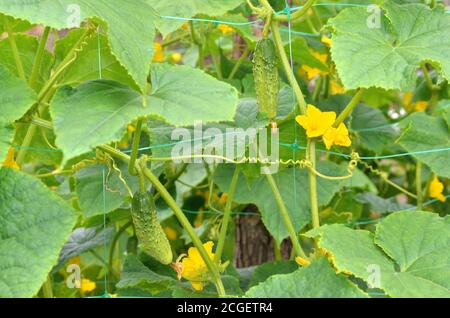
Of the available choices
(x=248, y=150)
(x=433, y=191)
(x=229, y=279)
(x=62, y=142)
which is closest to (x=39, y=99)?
(x=62, y=142)

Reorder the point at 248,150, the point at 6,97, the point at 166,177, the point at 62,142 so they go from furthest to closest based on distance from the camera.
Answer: the point at 166,177 → the point at 248,150 → the point at 6,97 → the point at 62,142

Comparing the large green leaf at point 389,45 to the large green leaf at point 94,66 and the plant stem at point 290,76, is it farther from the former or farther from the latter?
the large green leaf at point 94,66

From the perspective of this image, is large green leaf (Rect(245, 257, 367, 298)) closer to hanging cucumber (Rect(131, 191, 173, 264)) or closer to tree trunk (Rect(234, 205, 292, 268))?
hanging cucumber (Rect(131, 191, 173, 264))

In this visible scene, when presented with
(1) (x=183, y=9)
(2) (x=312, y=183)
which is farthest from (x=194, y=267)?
(1) (x=183, y=9)

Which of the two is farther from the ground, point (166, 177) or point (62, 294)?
point (166, 177)

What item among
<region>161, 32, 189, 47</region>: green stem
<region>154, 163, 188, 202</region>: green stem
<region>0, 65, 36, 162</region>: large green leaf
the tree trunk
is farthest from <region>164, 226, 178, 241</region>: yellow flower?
<region>0, 65, 36, 162</region>: large green leaf

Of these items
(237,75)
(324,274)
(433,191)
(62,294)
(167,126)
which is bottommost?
(62,294)

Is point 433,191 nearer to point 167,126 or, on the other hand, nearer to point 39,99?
point 167,126

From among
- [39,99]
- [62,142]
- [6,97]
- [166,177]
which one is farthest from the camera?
[166,177]
